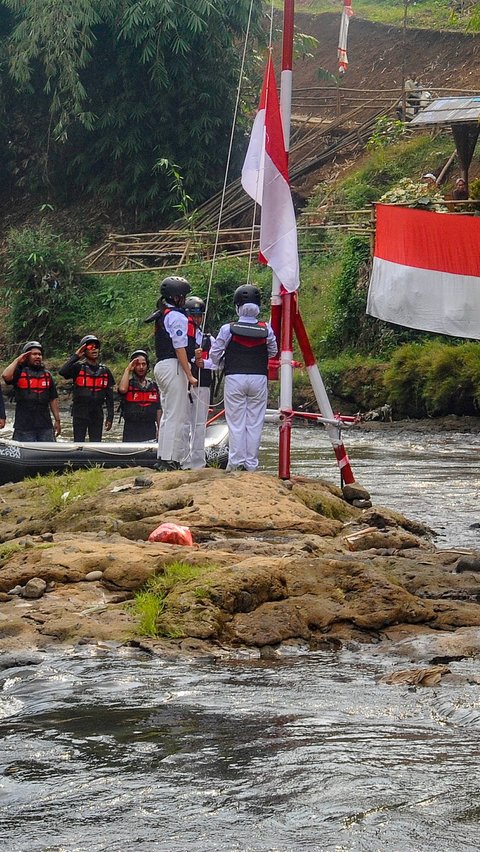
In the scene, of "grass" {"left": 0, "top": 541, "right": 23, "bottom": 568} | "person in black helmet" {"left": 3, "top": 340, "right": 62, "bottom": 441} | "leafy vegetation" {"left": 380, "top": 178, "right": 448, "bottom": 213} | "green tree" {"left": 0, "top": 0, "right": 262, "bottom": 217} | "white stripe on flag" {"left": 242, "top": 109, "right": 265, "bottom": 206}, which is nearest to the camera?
"grass" {"left": 0, "top": 541, "right": 23, "bottom": 568}

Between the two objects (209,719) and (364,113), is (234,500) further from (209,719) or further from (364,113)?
(364,113)

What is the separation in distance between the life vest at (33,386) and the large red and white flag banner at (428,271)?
4.79 metres

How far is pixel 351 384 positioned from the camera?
2684 cm

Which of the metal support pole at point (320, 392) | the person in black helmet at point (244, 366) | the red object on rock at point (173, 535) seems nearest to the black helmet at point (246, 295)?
the person in black helmet at point (244, 366)

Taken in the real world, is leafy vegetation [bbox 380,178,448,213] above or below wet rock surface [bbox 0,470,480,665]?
above

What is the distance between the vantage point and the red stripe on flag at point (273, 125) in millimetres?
12378

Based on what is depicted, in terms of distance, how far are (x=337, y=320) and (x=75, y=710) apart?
22692mm

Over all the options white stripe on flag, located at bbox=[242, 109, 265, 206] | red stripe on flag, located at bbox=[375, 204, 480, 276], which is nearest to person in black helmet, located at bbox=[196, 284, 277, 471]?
white stripe on flag, located at bbox=[242, 109, 265, 206]

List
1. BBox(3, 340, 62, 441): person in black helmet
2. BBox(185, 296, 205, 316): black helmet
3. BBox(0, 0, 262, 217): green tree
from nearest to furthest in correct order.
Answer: BBox(185, 296, 205, 316): black helmet, BBox(3, 340, 62, 441): person in black helmet, BBox(0, 0, 262, 217): green tree

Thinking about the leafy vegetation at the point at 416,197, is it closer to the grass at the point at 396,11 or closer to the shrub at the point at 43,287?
the shrub at the point at 43,287

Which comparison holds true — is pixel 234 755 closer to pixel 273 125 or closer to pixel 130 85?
pixel 273 125

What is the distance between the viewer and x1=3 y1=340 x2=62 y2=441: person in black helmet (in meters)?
14.3

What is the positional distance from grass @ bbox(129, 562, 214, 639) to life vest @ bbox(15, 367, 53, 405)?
597 centimetres

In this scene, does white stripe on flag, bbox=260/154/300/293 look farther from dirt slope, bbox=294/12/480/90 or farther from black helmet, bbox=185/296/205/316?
dirt slope, bbox=294/12/480/90
